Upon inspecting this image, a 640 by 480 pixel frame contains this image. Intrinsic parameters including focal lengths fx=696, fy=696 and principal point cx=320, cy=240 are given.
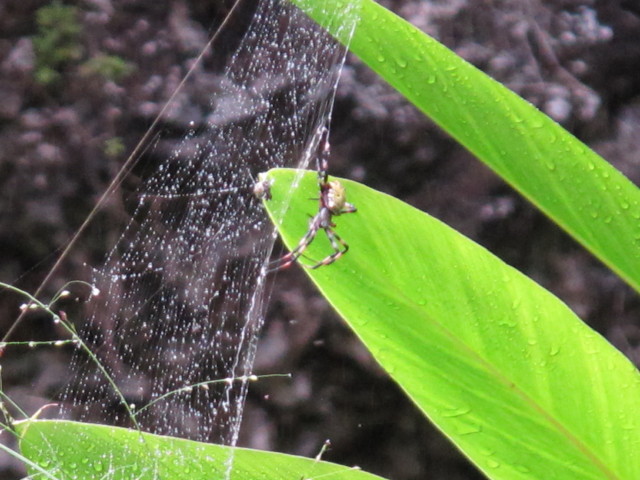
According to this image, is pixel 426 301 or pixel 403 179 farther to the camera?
pixel 403 179

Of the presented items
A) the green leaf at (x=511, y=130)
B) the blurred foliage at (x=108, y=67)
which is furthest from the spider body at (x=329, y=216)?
the blurred foliage at (x=108, y=67)

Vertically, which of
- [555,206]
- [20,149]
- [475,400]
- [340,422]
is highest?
[555,206]

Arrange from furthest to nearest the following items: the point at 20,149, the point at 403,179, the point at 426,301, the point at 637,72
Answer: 1. the point at 637,72
2. the point at 403,179
3. the point at 20,149
4. the point at 426,301

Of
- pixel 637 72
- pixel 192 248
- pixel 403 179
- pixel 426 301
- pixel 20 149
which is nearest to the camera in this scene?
pixel 426 301

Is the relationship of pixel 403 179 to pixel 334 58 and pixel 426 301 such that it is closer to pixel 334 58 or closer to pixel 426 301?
pixel 334 58

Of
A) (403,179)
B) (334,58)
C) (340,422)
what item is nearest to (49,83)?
(334,58)

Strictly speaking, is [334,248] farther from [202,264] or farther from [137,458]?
[202,264]

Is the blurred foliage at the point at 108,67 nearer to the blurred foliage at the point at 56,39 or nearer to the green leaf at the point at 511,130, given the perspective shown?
the blurred foliage at the point at 56,39
